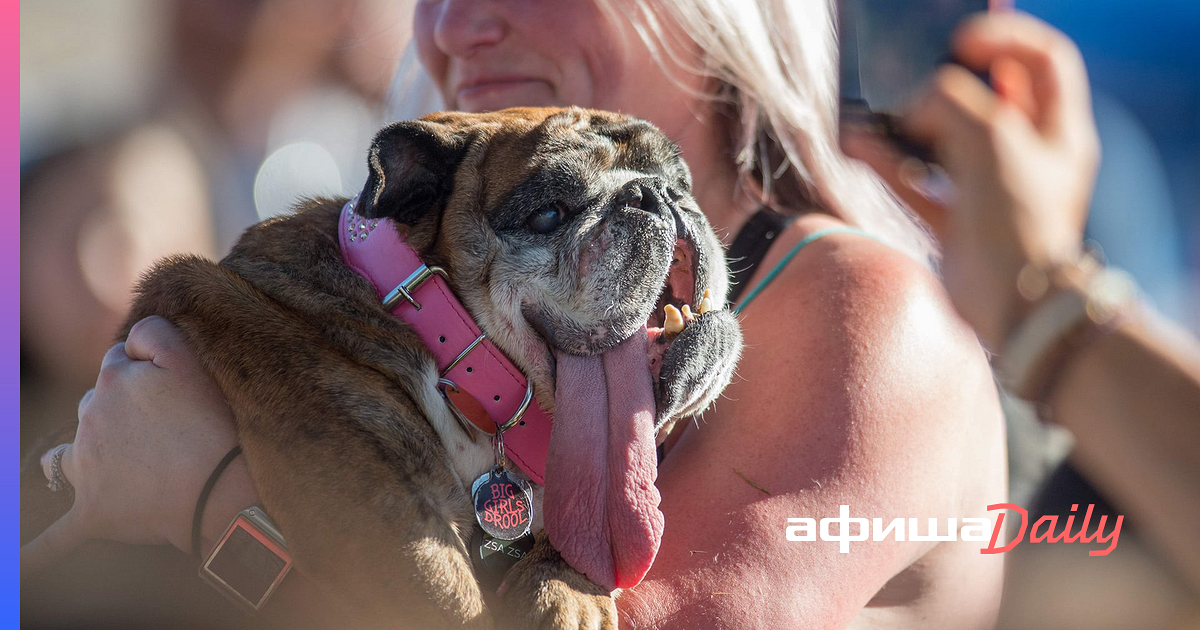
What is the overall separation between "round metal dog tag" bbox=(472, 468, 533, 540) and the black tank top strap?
0.94m

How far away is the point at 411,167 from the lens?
2.11 metres

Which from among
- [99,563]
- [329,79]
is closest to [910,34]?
[99,563]

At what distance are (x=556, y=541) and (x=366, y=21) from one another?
3.48 meters

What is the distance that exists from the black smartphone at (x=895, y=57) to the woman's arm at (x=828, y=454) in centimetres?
63

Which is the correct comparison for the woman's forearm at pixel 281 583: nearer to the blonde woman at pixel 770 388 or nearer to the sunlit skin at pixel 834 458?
the blonde woman at pixel 770 388

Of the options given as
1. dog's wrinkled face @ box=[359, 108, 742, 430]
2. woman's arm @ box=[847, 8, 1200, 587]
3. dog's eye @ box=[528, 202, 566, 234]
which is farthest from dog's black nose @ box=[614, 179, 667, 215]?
woman's arm @ box=[847, 8, 1200, 587]

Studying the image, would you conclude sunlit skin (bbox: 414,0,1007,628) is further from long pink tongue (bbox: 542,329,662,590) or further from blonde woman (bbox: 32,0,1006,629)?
long pink tongue (bbox: 542,329,662,590)

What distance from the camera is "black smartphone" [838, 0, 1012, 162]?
158 cm

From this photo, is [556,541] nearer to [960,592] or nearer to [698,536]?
[698,536]

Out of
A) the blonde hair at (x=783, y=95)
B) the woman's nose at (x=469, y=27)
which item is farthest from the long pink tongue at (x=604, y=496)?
the woman's nose at (x=469, y=27)

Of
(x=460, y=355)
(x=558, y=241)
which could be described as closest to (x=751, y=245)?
(x=558, y=241)

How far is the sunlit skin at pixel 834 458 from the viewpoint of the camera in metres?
1.92

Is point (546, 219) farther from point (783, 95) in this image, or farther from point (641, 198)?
point (783, 95)

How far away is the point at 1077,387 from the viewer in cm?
113
